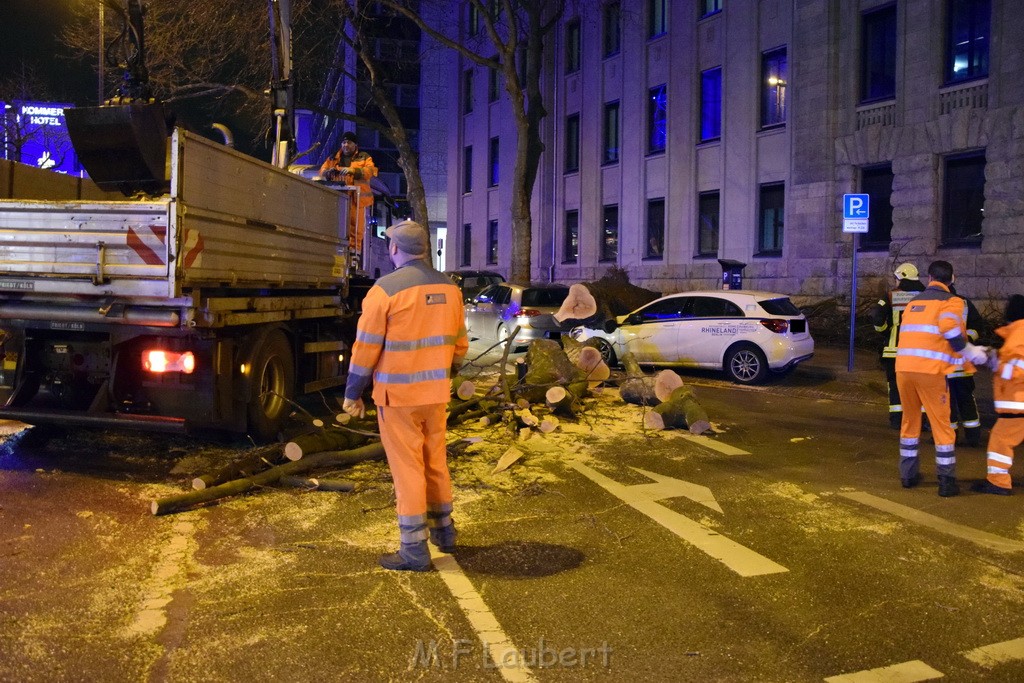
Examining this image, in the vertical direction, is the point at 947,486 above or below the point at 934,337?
below

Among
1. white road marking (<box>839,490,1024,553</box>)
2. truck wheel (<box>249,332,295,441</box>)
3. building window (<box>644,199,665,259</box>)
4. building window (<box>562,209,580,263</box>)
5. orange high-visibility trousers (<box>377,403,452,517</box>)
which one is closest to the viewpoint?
orange high-visibility trousers (<box>377,403,452,517</box>)

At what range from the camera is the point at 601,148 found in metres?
28.6

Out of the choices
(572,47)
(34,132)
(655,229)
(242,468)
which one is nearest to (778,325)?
(242,468)

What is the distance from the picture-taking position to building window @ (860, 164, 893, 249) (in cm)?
1947

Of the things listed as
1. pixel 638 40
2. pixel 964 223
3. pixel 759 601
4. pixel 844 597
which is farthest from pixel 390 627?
pixel 638 40

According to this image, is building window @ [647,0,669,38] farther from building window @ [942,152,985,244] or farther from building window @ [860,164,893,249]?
building window @ [942,152,985,244]

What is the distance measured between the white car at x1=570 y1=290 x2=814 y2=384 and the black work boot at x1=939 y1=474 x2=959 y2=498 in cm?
670

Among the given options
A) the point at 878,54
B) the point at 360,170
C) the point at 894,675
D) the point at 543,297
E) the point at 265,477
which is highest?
the point at 878,54

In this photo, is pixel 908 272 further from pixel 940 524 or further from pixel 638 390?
pixel 940 524

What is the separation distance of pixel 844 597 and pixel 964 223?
15743 mm

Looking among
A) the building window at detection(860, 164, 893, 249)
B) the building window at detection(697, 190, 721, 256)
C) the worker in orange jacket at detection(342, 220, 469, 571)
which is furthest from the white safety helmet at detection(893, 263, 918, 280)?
the building window at detection(697, 190, 721, 256)

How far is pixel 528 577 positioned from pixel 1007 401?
161 inches

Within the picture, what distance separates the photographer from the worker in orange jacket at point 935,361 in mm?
6633

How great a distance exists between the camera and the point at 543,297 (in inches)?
649
